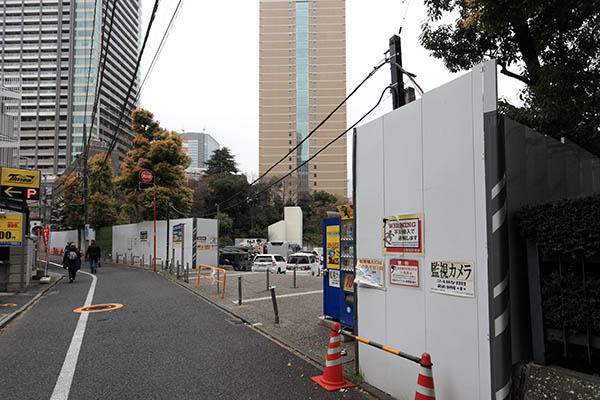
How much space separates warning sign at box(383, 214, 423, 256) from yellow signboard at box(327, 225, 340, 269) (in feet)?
8.99

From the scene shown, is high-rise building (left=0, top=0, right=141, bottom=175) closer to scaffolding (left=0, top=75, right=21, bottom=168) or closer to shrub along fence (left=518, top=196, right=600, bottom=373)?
scaffolding (left=0, top=75, right=21, bottom=168)

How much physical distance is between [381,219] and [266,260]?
20.2 metres

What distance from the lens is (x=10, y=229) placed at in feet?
38.9

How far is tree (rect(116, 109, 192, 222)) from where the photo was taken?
25953mm

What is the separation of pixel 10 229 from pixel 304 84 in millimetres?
85942

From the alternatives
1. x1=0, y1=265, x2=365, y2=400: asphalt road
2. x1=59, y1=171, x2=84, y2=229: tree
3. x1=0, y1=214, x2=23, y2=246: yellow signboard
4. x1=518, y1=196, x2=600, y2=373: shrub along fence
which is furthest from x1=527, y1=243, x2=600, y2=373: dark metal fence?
x1=59, y1=171, x2=84, y2=229: tree

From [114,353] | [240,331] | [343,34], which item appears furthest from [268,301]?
[343,34]

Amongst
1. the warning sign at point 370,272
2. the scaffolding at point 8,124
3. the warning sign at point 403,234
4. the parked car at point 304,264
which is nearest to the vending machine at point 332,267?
the warning sign at point 370,272

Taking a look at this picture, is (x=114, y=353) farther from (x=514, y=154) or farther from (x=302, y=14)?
(x=302, y=14)

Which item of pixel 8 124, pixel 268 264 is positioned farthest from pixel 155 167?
pixel 268 264

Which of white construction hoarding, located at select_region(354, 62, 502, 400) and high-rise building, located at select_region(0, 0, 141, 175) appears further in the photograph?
high-rise building, located at select_region(0, 0, 141, 175)

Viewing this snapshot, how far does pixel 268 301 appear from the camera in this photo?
10836 millimetres

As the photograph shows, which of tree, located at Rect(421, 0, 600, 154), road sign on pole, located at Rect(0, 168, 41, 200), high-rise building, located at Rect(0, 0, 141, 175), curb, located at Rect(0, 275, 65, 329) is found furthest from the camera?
high-rise building, located at Rect(0, 0, 141, 175)

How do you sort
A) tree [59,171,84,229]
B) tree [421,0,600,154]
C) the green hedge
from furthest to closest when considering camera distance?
tree [59,171,84,229]
tree [421,0,600,154]
the green hedge
